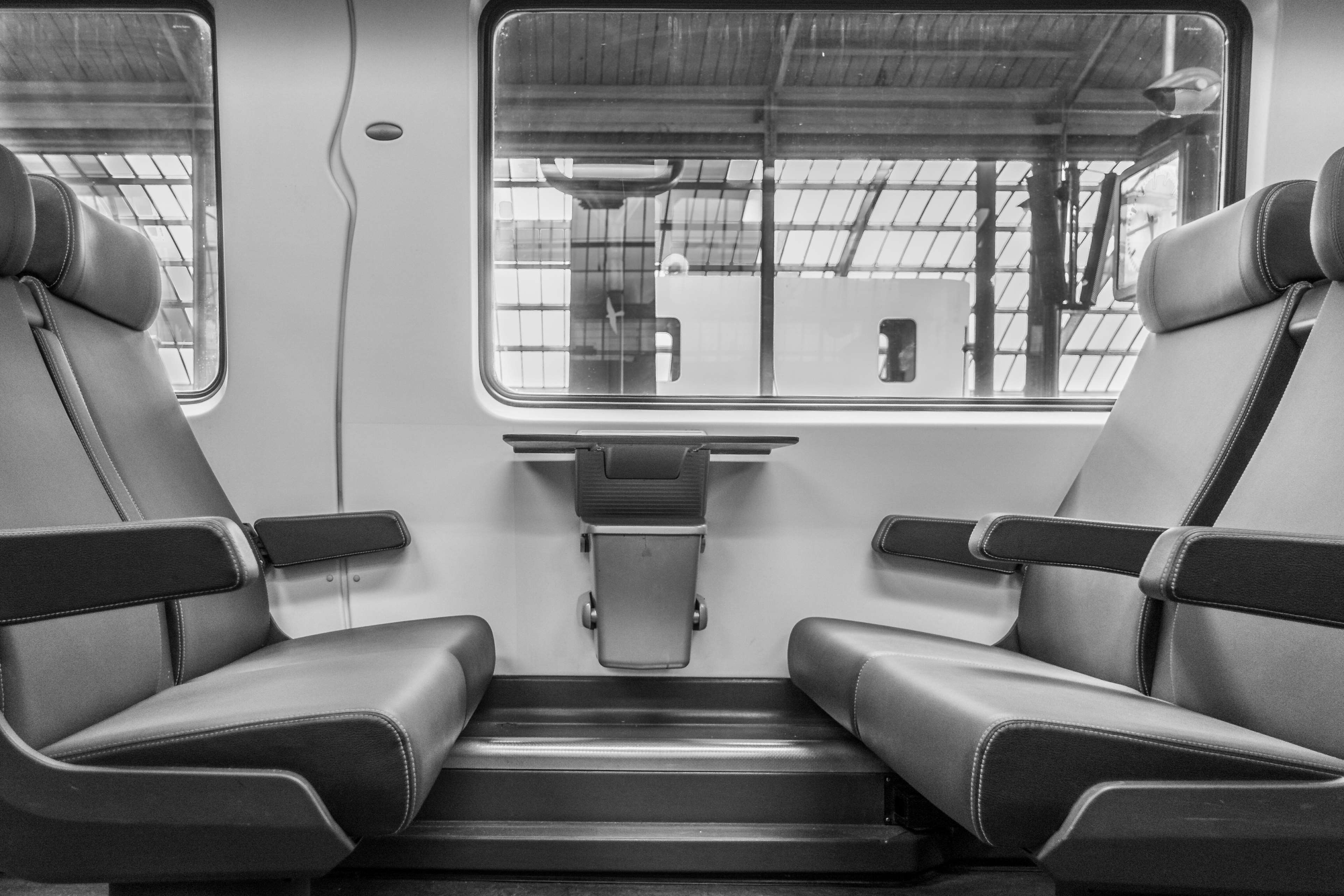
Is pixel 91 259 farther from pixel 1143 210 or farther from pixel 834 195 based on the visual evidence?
pixel 1143 210

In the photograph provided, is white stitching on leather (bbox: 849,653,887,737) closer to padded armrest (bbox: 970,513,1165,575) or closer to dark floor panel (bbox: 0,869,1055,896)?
padded armrest (bbox: 970,513,1165,575)

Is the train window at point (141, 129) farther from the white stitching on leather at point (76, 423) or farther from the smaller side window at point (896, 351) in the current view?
the smaller side window at point (896, 351)

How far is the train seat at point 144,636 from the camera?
0.99 metres

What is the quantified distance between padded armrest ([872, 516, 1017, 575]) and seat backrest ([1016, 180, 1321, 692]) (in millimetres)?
155

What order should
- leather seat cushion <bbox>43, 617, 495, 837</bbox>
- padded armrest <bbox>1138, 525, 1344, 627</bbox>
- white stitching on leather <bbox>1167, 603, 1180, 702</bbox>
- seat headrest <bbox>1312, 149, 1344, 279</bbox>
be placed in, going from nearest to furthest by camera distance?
padded armrest <bbox>1138, 525, 1344, 627</bbox> < leather seat cushion <bbox>43, 617, 495, 837</bbox> < seat headrest <bbox>1312, 149, 1344, 279</bbox> < white stitching on leather <bbox>1167, 603, 1180, 702</bbox>

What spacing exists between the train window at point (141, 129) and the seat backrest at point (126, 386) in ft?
1.39

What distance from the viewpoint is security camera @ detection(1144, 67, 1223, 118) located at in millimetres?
2127

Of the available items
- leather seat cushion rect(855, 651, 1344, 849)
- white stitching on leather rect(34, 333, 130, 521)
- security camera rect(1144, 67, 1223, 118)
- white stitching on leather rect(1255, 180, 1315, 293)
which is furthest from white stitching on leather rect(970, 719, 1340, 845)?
security camera rect(1144, 67, 1223, 118)

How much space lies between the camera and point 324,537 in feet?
6.20

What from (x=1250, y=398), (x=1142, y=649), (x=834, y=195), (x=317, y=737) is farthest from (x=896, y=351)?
(x=317, y=737)

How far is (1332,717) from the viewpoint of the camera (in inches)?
41.0

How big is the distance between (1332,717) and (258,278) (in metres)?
2.28

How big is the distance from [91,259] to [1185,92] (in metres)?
2.61

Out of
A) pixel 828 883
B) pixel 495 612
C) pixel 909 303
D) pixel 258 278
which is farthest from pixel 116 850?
pixel 909 303
